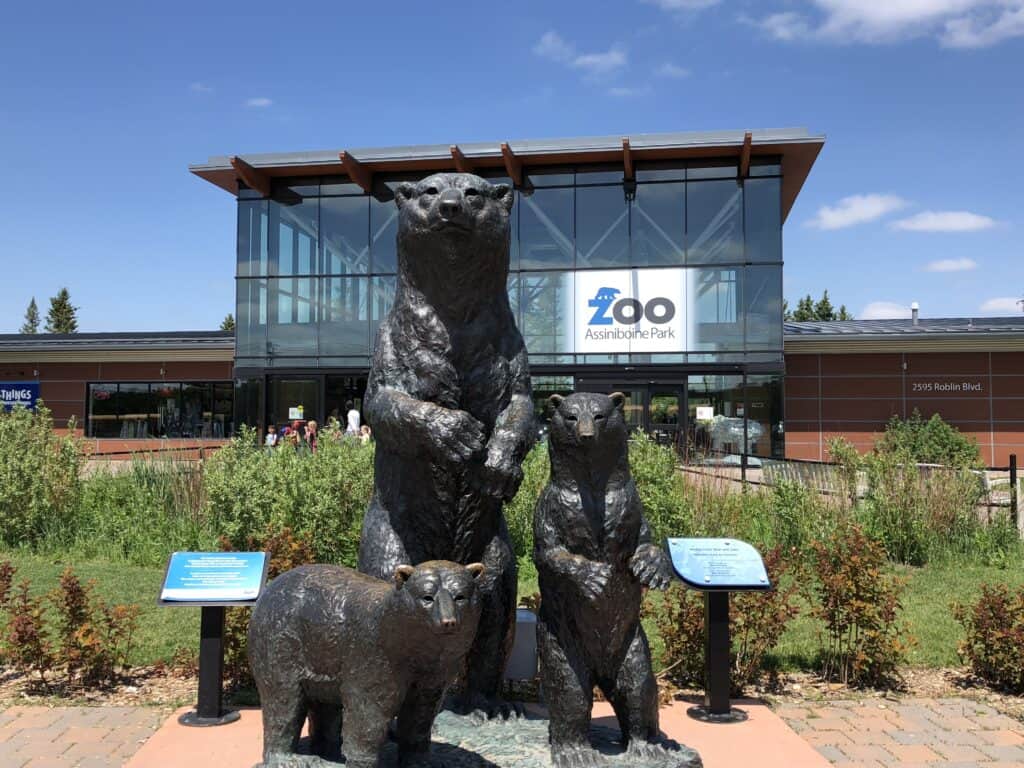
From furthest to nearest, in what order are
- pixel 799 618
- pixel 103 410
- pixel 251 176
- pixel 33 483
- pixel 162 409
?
pixel 103 410 → pixel 162 409 → pixel 251 176 → pixel 33 483 → pixel 799 618

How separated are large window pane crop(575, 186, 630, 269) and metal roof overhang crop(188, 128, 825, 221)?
75 centimetres

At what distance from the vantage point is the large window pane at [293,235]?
781 inches

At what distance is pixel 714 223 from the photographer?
18453 millimetres

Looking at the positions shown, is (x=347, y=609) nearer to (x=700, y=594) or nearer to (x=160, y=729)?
(x=160, y=729)

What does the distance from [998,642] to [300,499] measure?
6113mm

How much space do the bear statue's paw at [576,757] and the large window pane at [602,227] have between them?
16.2 meters

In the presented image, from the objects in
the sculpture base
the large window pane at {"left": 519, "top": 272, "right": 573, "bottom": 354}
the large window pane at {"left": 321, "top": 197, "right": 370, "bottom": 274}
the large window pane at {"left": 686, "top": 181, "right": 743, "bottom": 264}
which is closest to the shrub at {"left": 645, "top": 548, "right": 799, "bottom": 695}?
the sculpture base

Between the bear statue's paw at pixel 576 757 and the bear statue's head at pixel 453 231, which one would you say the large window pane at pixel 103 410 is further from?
the bear statue's paw at pixel 576 757

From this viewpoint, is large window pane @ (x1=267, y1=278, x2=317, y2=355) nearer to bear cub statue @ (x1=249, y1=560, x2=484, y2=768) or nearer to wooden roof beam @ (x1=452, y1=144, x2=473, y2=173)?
wooden roof beam @ (x1=452, y1=144, x2=473, y2=173)

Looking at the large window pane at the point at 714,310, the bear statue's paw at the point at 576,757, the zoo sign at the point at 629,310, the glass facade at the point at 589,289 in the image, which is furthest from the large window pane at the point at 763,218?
the bear statue's paw at the point at 576,757

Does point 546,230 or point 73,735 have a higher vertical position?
point 546,230

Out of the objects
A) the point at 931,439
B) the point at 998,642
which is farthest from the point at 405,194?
the point at 931,439

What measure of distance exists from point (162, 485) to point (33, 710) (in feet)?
17.3

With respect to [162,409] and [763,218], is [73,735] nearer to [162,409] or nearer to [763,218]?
[763,218]
